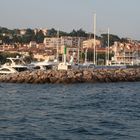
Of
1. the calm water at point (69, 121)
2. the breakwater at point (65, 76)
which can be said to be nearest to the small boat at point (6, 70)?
the breakwater at point (65, 76)

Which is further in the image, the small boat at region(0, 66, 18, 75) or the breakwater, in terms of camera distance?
the small boat at region(0, 66, 18, 75)

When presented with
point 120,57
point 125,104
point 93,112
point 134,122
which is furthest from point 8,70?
point 120,57

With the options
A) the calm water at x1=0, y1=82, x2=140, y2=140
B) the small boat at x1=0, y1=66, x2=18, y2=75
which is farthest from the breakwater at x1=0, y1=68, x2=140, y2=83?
the calm water at x1=0, y1=82, x2=140, y2=140

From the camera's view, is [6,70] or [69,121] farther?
[6,70]

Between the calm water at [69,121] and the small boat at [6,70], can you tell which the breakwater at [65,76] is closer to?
the small boat at [6,70]

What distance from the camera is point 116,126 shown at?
73.5 ft

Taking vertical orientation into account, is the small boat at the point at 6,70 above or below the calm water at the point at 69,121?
above

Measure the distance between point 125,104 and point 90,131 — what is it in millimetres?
11999

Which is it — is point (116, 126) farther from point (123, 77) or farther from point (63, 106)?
point (123, 77)

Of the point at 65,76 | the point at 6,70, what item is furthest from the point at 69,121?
the point at 6,70

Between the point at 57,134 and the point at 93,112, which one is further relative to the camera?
the point at 93,112

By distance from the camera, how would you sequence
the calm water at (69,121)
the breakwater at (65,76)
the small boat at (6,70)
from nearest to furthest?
the calm water at (69,121) → the breakwater at (65,76) → the small boat at (6,70)

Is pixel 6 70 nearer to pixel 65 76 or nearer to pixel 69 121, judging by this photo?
pixel 65 76

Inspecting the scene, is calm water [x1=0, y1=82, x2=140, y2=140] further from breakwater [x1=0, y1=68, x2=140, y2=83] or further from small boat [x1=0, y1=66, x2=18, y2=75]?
small boat [x1=0, y1=66, x2=18, y2=75]
